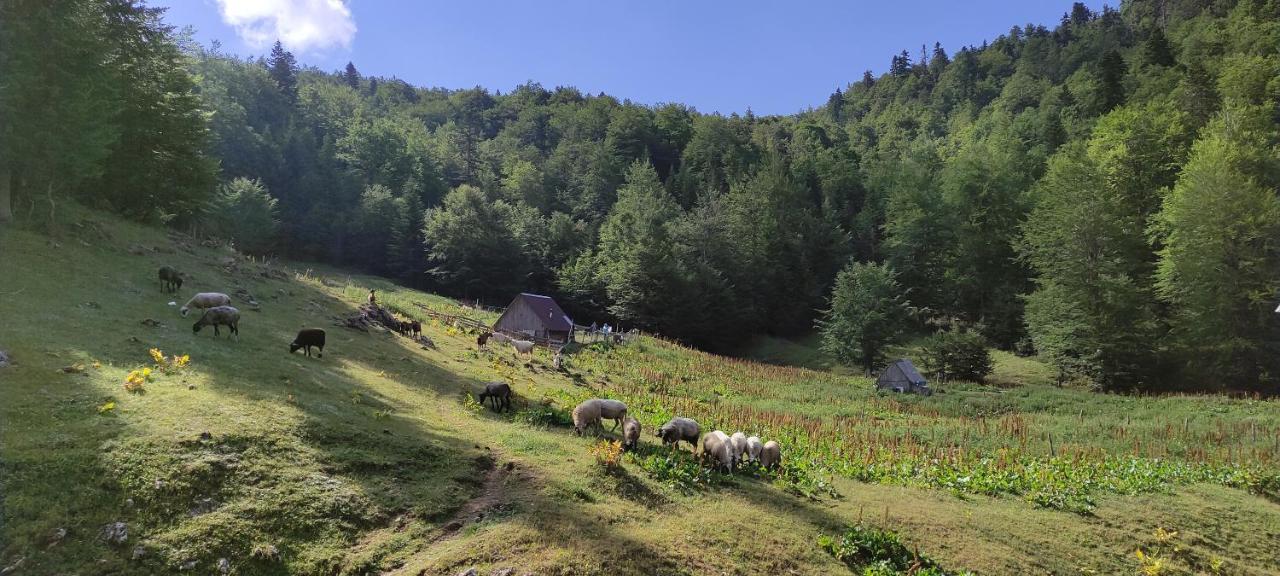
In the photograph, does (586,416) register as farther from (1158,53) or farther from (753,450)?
(1158,53)

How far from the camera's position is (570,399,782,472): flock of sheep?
14.6 m

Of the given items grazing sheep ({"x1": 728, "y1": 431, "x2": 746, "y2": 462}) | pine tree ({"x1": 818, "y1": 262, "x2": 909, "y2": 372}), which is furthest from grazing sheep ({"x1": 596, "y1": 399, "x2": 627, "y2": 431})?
pine tree ({"x1": 818, "y1": 262, "x2": 909, "y2": 372})

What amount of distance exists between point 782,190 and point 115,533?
259ft

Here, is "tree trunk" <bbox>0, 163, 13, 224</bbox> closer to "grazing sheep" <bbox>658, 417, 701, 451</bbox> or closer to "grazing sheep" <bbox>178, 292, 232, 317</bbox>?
"grazing sheep" <bbox>178, 292, 232, 317</bbox>

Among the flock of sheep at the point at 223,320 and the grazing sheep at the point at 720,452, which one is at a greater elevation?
the flock of sheep at the point at 223,320

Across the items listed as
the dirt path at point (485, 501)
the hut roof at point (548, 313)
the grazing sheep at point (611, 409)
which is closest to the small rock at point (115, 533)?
the dirt path at point (485, 501)

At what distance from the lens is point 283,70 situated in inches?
4454

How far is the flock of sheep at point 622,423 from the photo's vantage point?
48.5ft

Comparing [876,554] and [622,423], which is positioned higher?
[622,423]

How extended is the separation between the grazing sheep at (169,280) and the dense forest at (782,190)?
286 inches

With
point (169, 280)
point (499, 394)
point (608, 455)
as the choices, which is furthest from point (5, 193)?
point (608, 455)

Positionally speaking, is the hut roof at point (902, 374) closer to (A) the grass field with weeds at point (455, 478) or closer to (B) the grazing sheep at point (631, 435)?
(A) the grass field with weeds at point (455, 478)

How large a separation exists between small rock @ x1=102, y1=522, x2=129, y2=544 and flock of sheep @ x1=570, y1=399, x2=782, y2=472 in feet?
30.9

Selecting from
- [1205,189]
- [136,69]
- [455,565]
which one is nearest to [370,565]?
[455,565]
